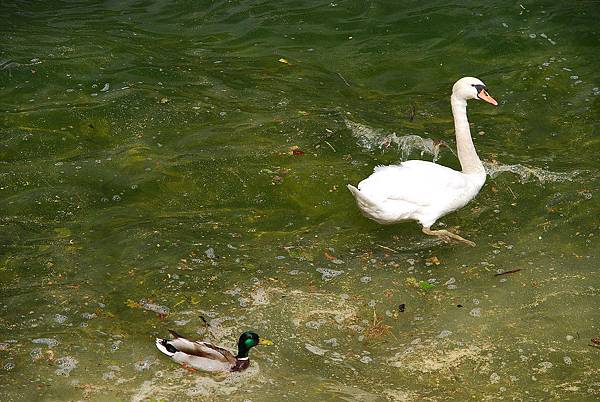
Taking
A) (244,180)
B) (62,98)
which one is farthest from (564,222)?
(62,98)

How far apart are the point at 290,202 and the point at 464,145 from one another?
171 cm

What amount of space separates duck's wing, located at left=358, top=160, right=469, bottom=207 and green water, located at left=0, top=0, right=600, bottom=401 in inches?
17.1

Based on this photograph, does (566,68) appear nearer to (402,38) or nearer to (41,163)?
(402,38)

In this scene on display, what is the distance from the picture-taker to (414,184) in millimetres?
8289

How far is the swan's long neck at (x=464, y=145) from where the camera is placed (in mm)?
8961

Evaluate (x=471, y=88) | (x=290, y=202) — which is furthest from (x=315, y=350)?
(x=471, y=88)

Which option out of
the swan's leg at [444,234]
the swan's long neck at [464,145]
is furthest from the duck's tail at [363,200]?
the swan's long neck at [464,145]

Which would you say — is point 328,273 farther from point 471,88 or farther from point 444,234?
point 471,88

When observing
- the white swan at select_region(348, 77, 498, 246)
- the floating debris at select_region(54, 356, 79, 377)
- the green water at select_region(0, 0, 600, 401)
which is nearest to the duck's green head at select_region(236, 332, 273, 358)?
the green water at select_region(0, 0, 600, 401)

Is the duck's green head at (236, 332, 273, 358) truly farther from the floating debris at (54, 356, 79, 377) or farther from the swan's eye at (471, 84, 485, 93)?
the swan's eye at (471, 84, 485, 93)

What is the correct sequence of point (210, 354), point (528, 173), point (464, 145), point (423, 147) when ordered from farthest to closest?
point (423, 147) → point (528, 173) → point (464, 145) → point (210, 354)

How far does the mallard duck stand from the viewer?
251 inches

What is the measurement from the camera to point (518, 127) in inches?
421

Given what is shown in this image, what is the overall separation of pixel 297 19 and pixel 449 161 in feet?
15.4
